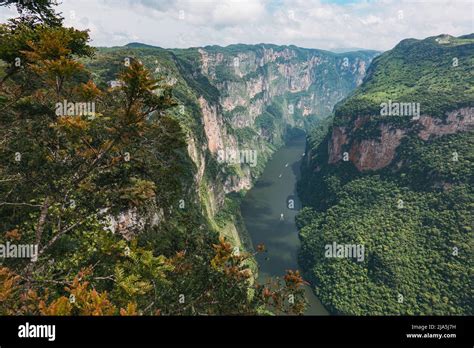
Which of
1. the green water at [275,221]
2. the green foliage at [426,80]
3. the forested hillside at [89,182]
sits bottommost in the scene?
the green water at [275,221]

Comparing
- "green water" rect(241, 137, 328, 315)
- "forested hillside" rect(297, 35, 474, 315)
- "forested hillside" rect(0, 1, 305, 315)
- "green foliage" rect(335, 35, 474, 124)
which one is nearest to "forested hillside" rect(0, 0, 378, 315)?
"forested hillside" rect(0, 1, 305, 315)

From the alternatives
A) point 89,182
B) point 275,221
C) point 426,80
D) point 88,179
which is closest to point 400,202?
point 275,221

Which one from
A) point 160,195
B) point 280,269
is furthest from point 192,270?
point 280,269

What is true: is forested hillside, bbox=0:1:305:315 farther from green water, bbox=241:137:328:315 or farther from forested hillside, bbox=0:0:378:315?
green water, bbox=241:137:328:315

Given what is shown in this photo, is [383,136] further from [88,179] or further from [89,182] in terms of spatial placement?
[89,182]

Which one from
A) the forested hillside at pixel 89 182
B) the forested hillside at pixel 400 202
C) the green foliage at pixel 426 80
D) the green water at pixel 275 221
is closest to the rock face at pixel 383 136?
the forested hillside at pixel 400 202

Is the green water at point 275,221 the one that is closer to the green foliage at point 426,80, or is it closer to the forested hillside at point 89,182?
the green foliage at point 426,80
